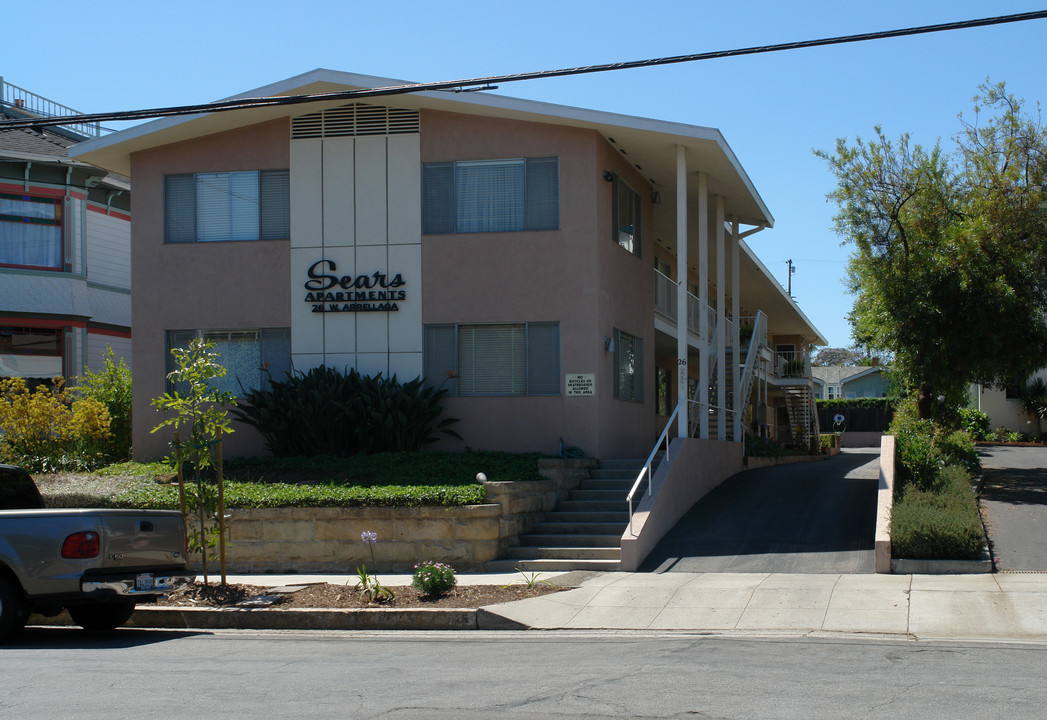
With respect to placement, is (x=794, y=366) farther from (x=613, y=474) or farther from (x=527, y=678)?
(x=527, y=678)

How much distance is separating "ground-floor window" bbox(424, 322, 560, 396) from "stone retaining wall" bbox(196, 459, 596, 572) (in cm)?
345

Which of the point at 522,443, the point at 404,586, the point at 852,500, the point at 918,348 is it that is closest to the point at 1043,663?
the point at 404,586

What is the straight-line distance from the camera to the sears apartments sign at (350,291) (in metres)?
18.6

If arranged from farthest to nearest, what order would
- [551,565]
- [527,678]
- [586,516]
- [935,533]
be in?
[586,516]
[551,565]
[935,533]
[527,678]

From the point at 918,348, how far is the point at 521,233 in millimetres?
7825

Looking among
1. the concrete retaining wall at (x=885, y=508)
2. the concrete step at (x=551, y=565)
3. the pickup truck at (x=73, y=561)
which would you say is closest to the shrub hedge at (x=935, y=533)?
the concrete retaining wall at (x=885, y=508)

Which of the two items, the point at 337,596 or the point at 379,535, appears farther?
the point at 379,535

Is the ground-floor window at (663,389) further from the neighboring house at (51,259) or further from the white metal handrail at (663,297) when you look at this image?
the neighboring house at (51,259)

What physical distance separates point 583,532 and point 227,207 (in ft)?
30.7

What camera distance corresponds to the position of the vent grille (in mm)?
18734

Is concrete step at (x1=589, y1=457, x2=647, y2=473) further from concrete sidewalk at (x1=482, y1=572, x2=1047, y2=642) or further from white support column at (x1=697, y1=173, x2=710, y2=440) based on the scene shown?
concrete sidewalk at (x1=482, y1=572, x2=1047, y2=642)

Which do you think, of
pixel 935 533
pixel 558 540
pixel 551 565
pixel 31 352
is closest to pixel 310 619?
pixel 551 565

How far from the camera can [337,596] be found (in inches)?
472

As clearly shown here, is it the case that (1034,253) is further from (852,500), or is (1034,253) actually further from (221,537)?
(221,537)
